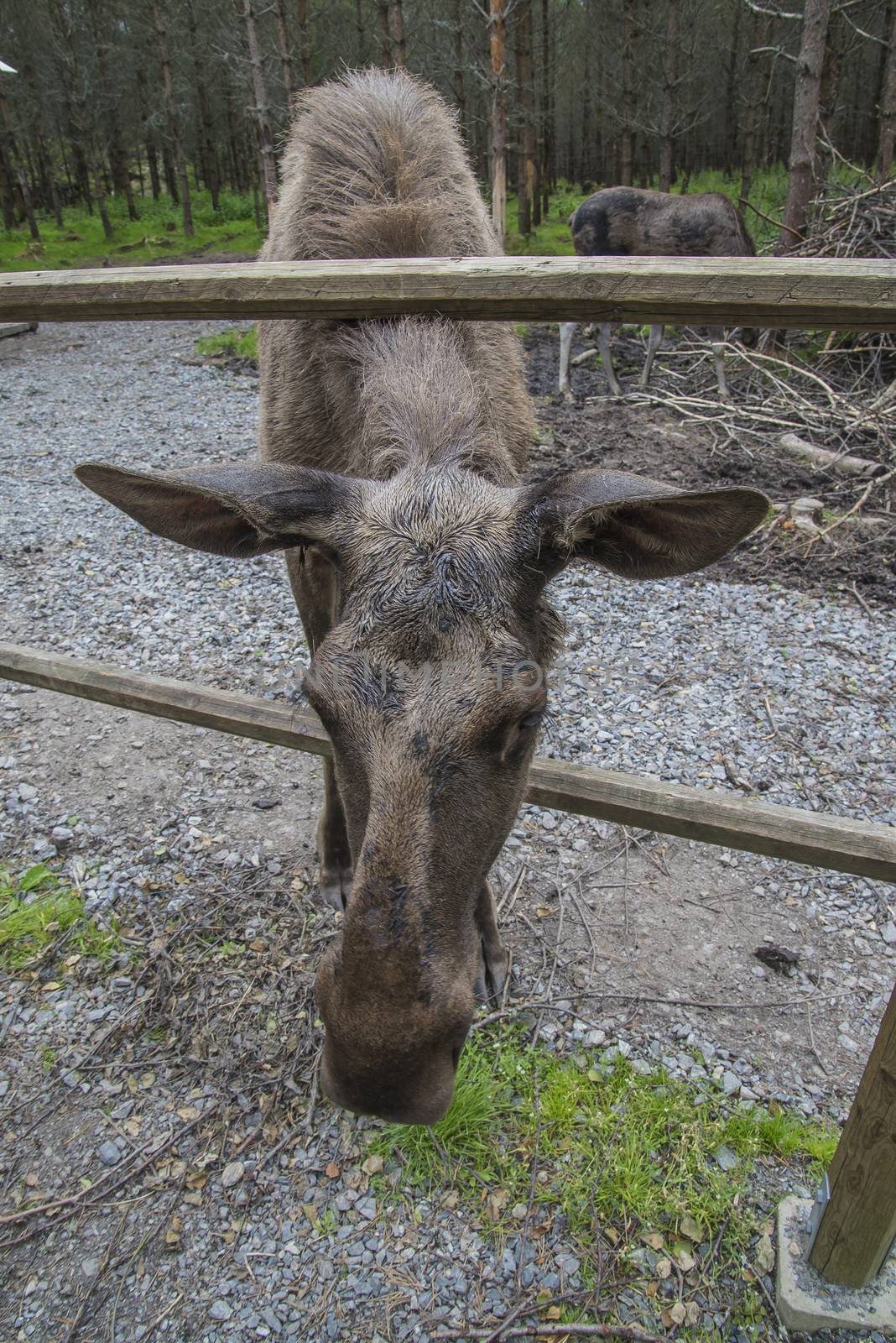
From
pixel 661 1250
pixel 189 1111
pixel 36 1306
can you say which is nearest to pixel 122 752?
pixel 189 1111

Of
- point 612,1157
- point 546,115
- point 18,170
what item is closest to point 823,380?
point 612,1157

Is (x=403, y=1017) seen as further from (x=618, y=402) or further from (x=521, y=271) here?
(x=618, y=402)

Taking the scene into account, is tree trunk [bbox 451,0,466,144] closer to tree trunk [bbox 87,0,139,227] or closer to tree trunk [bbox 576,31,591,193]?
tree trunk [bbox 576,31,591,193]

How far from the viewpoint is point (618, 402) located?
1053cm

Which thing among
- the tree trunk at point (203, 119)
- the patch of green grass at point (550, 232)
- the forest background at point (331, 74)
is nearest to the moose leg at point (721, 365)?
the patch of green grass at point (550, 232)

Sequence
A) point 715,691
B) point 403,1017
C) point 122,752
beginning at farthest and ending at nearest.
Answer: point 715,691 < point 122,752 < point 403,1017

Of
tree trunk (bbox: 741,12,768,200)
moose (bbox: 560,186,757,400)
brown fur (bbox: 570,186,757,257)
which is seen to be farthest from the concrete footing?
tree trunk (bbox: 741,12,768,200)

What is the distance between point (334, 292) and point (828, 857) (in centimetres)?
217

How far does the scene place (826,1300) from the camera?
237cm

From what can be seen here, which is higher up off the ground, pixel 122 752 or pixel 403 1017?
pixel 403 1017

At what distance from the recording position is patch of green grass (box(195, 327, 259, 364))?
14.1m

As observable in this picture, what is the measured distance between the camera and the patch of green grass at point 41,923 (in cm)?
364

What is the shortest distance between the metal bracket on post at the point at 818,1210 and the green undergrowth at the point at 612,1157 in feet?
0.84

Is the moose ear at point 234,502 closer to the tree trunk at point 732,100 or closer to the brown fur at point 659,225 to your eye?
the brown fur at point 659,225
